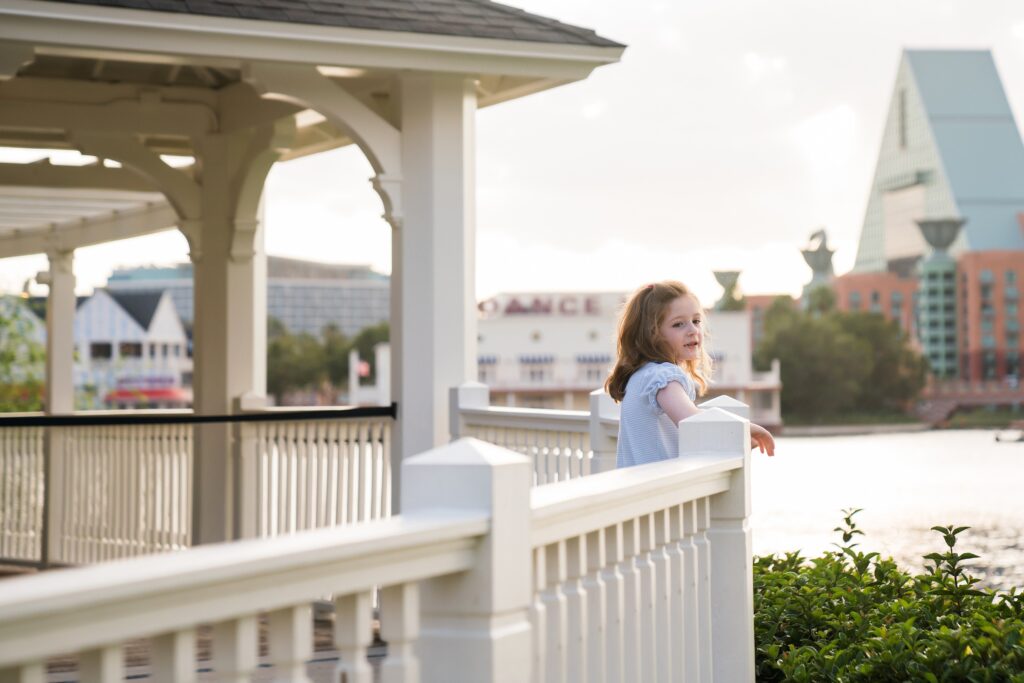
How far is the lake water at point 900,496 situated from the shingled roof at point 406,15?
939 cm

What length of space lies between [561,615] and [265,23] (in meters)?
4.35

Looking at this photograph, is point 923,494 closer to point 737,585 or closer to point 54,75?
point 54,75

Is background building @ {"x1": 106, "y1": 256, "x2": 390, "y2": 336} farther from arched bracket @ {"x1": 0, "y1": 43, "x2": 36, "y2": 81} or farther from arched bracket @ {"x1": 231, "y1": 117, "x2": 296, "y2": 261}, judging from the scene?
arched bracket @ {"x1": 0, "y1": 43, "x2": 36, "y2": 81}

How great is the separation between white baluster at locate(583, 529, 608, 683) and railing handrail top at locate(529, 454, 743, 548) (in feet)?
0.21

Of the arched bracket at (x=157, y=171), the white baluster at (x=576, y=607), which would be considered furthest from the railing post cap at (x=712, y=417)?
the arched bracket at (x=157, y=171)

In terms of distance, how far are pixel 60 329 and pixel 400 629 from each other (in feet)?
35.8

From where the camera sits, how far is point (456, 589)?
197 cm

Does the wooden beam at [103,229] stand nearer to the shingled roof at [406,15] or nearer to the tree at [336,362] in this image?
the shingled roof at [406,15]

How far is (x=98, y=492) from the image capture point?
868cm

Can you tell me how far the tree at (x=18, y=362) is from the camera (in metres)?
19.8

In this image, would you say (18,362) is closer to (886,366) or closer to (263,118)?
(263,118)

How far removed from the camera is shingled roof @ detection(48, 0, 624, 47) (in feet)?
→ 19.6

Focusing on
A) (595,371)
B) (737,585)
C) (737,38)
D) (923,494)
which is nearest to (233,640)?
(737,585)

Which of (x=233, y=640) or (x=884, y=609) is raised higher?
(x=233, y=640)
